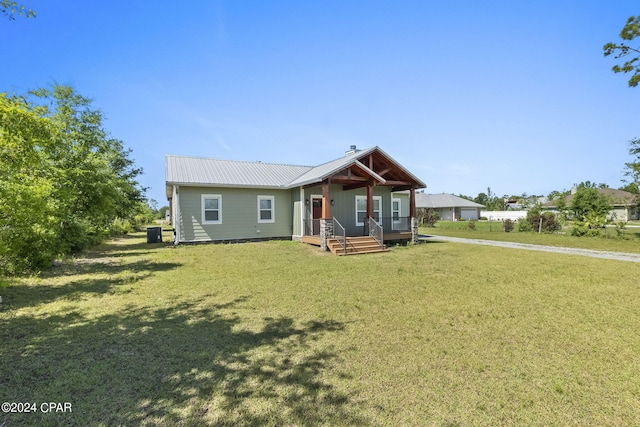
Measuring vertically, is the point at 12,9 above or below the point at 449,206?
above

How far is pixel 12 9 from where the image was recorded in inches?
193

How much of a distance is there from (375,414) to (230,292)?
4.54m

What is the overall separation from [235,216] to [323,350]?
41.0 feet

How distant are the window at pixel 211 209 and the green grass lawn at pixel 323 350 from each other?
733 centimetres

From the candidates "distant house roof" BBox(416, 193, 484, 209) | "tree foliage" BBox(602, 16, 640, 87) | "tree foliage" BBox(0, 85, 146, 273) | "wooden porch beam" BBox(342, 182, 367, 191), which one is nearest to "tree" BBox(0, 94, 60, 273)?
"tree foliage" BBox(0, 85, 146, 273)

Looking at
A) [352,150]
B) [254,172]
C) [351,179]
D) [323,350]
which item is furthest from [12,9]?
[352,150]

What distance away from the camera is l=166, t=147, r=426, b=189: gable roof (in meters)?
13.7

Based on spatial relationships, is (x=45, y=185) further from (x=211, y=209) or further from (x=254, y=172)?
Result: (x=254, y=172)

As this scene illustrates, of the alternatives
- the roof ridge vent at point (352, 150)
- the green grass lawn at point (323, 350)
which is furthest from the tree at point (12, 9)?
the roof ridge vent at point (352, 150)

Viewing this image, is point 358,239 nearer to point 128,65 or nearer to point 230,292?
point 230,292

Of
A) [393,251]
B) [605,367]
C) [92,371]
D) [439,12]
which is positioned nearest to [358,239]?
[393,251]

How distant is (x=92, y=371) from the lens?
3.17 meters

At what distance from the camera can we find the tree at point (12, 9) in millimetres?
4844

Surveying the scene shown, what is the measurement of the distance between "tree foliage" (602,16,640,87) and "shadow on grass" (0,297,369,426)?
2203 centimetres
